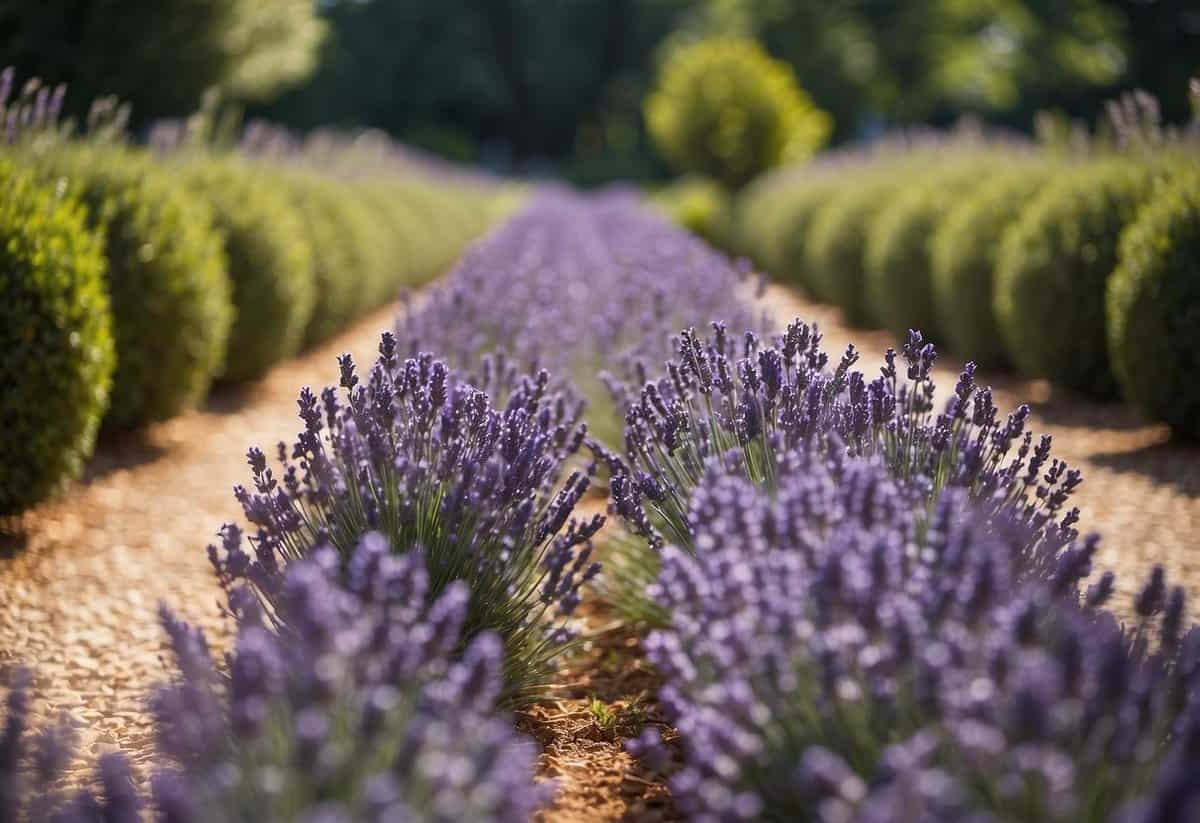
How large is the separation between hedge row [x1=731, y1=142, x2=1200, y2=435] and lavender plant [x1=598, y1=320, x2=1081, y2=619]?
3.32 metres

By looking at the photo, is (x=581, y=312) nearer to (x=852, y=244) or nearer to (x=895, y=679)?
(x=895, y=679)

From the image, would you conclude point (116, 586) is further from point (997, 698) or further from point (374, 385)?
point (997, 698)

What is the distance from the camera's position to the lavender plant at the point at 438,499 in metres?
Result: 2.54

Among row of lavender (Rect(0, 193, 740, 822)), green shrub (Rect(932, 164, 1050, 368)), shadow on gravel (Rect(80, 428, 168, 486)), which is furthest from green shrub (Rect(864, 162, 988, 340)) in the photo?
shadow on gravel (Rect(80, 428, 168, 486))

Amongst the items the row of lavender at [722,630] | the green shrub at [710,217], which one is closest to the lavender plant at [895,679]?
the row of lavender at [722,630]

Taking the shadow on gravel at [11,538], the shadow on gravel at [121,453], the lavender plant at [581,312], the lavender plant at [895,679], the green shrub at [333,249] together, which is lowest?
the shadow on gravel at [121,453]

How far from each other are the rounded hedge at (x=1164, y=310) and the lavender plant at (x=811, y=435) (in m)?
3.22

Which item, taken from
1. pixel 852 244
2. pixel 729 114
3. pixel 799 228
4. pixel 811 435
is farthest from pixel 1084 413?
pixel 729 114

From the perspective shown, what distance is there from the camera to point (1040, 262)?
7137mm

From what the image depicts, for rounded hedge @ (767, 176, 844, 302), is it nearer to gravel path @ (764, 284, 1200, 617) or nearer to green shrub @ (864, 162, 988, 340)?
green shrub @ (864, 162, 988, 340)

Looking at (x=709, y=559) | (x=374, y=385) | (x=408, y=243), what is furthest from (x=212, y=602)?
(x=408, y=243)

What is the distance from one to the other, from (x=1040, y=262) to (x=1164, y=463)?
2.00 metres

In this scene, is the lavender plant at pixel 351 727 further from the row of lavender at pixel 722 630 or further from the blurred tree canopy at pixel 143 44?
the blurred tree canopy at pixel 143 44

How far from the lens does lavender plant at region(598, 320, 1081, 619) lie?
8.62 ft
